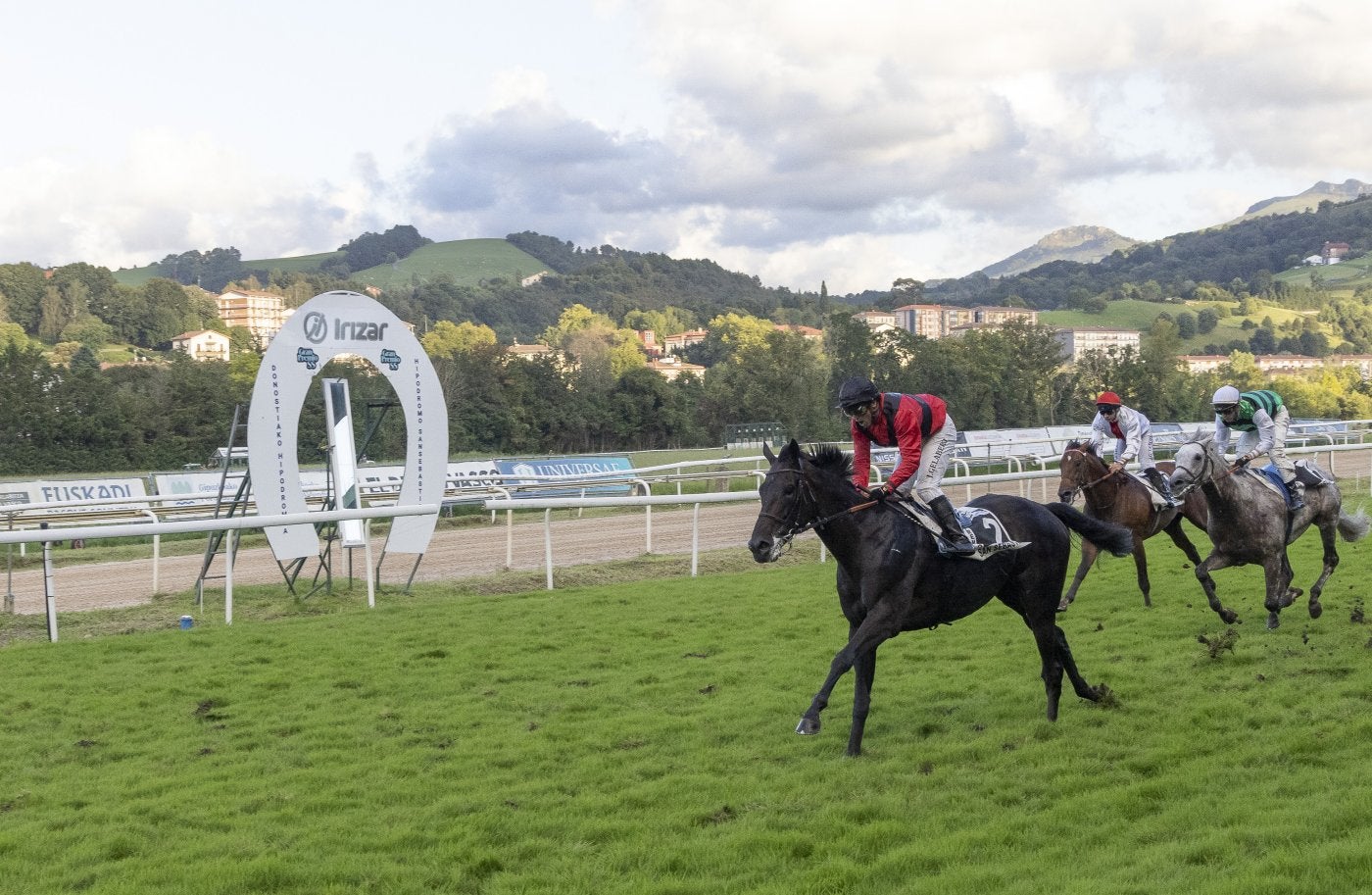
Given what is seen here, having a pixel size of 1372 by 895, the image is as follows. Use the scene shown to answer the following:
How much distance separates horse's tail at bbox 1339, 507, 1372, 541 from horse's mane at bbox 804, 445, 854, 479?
15.0 feet

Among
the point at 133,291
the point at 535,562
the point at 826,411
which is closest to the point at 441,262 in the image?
the point at 133,291

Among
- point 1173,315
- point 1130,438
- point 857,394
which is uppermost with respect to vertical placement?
point 1173,315

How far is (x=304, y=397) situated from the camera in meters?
10.4

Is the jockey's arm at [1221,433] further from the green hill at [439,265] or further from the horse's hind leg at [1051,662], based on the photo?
the green hill at [439,265]

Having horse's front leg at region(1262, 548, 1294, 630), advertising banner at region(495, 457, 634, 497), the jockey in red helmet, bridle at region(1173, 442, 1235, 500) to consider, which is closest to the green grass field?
horse's front leg at region(1262, 548, 1294, 630)

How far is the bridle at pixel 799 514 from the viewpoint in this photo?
5.05m

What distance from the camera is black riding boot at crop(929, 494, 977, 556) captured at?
17.4 ft

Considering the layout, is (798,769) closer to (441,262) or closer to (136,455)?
(136,455)

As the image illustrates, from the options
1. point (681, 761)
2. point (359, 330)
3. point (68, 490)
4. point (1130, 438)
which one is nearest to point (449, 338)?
point (68, 490)

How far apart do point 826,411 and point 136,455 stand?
23.3 meters

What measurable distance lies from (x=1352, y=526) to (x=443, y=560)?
8863mm

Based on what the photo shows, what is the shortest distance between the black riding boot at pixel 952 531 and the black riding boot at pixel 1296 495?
11.4ft

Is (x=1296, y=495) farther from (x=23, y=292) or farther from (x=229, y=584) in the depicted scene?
(x=23, y=292)

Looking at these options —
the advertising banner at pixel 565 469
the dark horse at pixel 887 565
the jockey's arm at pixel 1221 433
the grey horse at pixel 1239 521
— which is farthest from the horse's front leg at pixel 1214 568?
the advertising banner at pixel 565 469
